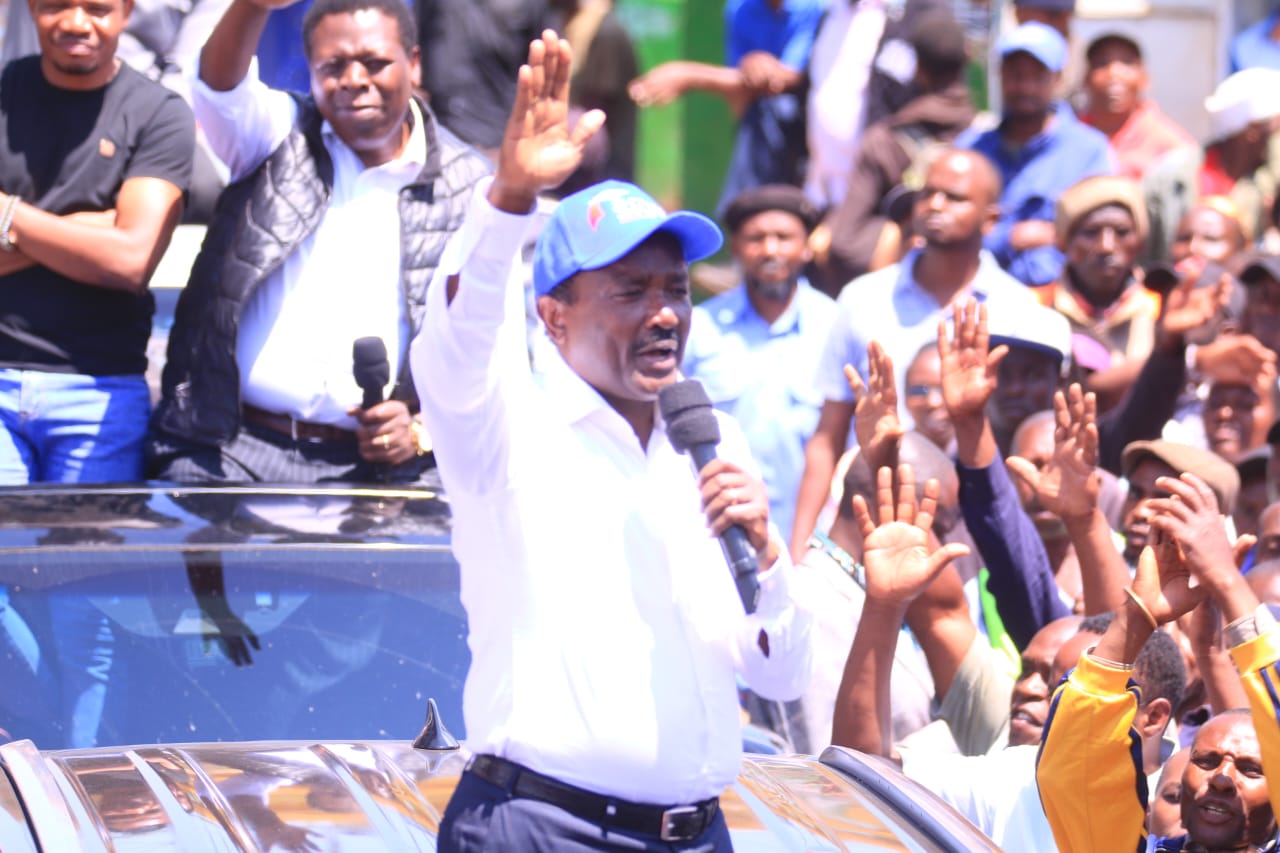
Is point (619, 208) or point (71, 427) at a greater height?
point (619, 208)

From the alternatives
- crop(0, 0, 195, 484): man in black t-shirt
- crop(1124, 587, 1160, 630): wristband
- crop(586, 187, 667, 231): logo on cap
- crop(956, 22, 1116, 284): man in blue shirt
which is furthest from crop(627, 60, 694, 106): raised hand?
crop(586, 187, 667, 231): logo on cap

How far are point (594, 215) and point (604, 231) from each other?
0.13ft

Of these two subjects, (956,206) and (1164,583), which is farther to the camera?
(956,206)

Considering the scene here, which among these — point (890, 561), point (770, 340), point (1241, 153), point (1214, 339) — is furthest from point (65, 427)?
point (1241, 153)

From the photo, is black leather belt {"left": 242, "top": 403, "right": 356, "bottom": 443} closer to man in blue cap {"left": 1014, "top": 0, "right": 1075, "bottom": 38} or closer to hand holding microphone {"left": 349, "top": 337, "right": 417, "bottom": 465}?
hand holding microphone {"left": 349, "top": 337, "right": 417, "bottom": 465}

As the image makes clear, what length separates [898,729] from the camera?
16.2ft

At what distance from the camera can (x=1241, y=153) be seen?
358 inches

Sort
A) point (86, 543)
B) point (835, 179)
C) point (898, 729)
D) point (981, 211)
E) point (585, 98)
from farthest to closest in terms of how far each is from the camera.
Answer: point (585, 98), point (835, 179), point (981, 211), point (898, 729), point (86, 543)

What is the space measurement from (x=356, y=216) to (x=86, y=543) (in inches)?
54.7

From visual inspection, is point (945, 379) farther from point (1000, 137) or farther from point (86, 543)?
point (1000, 137)

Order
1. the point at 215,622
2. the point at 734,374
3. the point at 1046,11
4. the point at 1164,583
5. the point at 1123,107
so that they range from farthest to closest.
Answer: the point at 1123,107, the point at 1046,11, the point at 734,374, the point at 215,622, the point at 1164,583

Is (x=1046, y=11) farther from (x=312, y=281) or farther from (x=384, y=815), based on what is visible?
(x=384, y=815)

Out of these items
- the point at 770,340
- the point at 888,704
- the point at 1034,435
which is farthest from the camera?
the point at 770,340

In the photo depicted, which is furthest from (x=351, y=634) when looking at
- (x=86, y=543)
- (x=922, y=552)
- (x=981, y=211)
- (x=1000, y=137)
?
(x=1000, y=137)
